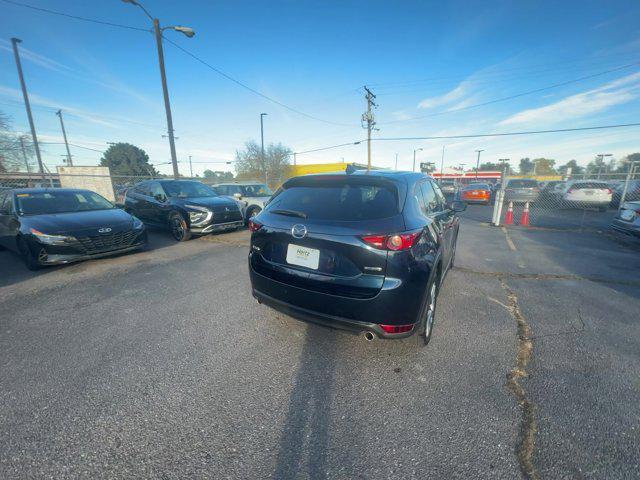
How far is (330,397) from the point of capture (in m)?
2.03

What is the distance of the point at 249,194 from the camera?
418 inches

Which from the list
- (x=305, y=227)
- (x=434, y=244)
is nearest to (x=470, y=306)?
(x=434, y=244)

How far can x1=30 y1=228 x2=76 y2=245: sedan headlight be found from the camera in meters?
4.58

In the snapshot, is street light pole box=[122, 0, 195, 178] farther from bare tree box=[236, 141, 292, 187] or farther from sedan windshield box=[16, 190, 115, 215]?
bare tree box=[236, 141, 292, 187]

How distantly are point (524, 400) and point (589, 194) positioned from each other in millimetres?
14584

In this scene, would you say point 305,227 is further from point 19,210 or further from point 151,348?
point 19,210

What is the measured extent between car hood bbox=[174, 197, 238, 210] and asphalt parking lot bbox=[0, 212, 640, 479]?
3.70 metres

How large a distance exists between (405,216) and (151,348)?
263 centimetres

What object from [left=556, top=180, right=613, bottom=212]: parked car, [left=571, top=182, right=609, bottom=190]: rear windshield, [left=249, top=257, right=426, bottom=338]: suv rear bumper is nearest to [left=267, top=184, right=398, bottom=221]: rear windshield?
[left=249, top=257, right=426, bottom=338]: suv rear bumper

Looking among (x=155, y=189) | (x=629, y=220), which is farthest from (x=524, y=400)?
(x=155, y=189)

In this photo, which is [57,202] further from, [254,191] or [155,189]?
[254,191]

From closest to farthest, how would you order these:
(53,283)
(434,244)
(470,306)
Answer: (434,244) → (470,306) → (53,283)

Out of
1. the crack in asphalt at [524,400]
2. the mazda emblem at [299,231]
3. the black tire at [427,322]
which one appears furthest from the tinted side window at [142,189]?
the crack in asphalt at [524,400]

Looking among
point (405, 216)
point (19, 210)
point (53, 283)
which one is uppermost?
point (405, 216)
